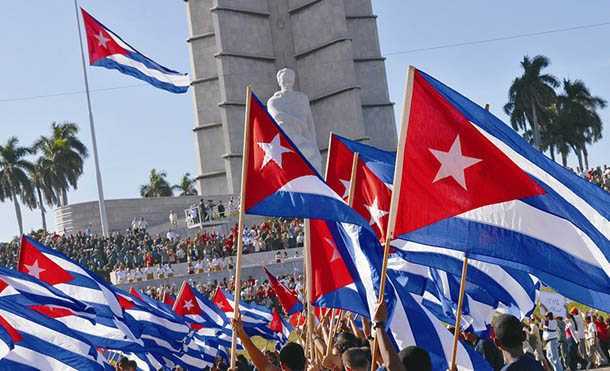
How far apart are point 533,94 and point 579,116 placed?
201 inches

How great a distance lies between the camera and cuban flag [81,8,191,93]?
1861 centimetres

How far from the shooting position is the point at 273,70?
58.8m

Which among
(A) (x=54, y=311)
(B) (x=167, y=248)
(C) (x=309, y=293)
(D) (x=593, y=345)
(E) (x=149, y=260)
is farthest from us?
(B) (x=167, y=248)

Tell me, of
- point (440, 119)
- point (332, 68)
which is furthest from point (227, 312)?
point (332, 68)

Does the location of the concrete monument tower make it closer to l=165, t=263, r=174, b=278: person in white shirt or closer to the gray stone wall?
the gray stone wall

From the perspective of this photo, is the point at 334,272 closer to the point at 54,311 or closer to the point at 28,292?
the point at 28,292

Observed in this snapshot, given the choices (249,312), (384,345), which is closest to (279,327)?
(249,312)

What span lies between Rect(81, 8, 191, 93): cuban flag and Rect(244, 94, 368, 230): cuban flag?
37.2 feet

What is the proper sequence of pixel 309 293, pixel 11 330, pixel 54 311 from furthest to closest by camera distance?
pixel 54 311
pixel 11 330
pixel 309 293

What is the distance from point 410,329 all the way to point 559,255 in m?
1.68

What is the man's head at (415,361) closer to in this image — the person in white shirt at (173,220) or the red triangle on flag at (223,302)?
the red triangle on flag at (223,302)

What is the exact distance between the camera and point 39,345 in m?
7.77

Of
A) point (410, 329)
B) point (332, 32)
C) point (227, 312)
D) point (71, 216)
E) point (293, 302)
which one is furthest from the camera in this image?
point (332, 32)

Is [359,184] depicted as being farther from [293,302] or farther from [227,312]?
[227,312]
